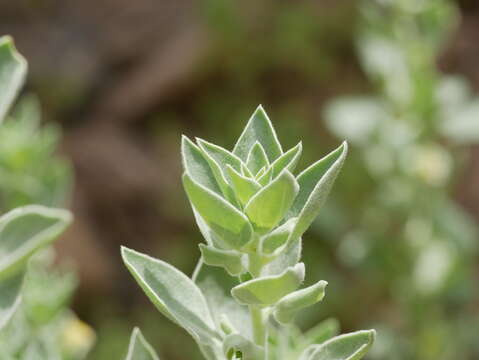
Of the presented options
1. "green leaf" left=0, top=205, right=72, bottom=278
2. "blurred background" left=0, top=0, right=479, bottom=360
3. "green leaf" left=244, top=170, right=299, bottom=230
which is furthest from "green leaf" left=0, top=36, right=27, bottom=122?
"blurred background" left=0, top=0, right=479, bottom=360

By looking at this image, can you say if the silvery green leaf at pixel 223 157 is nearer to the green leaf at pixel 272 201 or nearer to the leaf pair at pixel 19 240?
the green leaf at pixel 272 201

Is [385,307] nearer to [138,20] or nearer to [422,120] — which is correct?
[422,120]

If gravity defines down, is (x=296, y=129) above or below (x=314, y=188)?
below

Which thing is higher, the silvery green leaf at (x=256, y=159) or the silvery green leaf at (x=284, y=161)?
the silvery green leaf at (x=284, y=161)

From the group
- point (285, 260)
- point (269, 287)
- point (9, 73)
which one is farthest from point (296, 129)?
point (269, 287)

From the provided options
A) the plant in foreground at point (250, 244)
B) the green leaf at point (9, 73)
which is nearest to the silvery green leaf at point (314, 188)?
the plant in foreground at point (250, 244)

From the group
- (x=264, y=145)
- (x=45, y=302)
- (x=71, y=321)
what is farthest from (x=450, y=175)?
(x=264, y=145)

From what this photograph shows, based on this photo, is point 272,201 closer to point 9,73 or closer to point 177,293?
point 177,293
